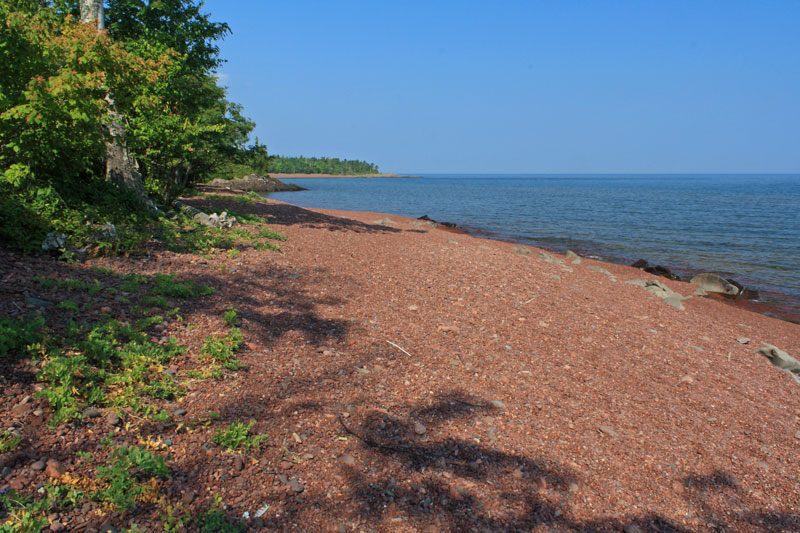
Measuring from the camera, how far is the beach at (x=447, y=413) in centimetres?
374

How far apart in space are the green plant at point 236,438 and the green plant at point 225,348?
1.17 m

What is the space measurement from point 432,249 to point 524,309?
4.68 meters

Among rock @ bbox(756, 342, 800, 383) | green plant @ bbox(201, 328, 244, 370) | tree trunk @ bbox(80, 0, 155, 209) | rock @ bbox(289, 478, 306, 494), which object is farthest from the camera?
tree trunk @ bbox(80, 0, 155, 209)

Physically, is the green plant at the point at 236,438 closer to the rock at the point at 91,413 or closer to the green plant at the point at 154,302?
the rock at the point at 91,413

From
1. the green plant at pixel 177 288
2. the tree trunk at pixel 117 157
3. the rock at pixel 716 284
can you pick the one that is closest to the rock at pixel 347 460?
the green plant at pixel 177 288

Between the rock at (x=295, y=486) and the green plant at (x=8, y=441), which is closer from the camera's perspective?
the green plant at (x=8, y=441)

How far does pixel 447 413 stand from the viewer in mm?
5074

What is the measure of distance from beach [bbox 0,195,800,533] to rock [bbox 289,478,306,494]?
2 centimetres

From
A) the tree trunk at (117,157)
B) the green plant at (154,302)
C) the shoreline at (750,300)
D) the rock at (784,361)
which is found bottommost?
the shoreline at (750,300)

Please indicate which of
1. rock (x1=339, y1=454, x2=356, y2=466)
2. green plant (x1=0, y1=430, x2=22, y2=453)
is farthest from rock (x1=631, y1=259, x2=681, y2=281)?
green plant (x1=0, y1=430, x2=22, y2=453)

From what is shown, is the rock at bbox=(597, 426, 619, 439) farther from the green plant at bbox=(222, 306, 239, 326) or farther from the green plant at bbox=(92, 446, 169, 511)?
the green plant at bbox=(222, 306, 239, 326)

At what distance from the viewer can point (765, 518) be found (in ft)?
14.4

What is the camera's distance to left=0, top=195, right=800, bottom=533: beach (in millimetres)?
3742

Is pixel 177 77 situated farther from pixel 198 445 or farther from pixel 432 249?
pixel 198 445
